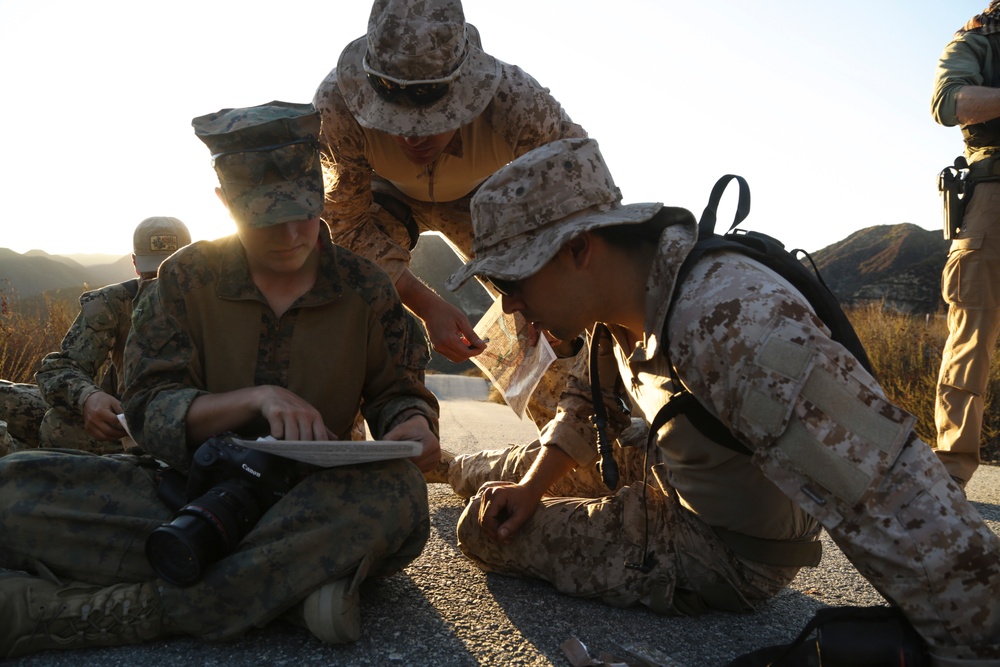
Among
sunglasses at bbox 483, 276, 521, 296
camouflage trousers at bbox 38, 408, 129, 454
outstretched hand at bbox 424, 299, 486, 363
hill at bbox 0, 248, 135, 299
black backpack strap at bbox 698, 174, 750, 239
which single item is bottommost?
hill at bbox 0, 248, 135, 299

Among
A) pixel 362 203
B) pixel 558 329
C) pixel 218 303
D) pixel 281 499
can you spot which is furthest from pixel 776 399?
pixel 362 203

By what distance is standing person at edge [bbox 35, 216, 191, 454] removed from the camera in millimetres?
3820

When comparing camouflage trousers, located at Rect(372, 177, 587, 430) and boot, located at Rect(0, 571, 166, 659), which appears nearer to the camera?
boot, located at Rect(0, 571, 166, 659)

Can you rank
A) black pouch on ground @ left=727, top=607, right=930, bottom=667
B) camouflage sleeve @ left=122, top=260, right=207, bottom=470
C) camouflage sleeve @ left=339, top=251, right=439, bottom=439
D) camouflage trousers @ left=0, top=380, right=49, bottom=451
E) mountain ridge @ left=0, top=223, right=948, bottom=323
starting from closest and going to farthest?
black pouch on ground @ left=727, top=607, right=930, bottom=667
camouflage sleeve @ left=122, top=260, right=207, bottom=470
camouflage sleeve @ left=339, top=251, right=439, bottom=439
camouflage trousers @ left=0, top=380, right=49, bottom=451
mountain ridge @ left=0, top=223, right=948, bottom=323

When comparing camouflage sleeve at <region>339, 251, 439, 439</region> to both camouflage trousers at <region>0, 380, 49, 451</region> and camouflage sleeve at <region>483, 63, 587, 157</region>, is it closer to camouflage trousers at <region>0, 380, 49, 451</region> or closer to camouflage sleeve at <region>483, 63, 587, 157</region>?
camouflage sleeve at <region>483, 63, 587, 157</region>

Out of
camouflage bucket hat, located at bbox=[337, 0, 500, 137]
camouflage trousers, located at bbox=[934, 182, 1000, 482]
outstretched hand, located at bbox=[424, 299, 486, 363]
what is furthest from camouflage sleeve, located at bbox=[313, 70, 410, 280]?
camouflage trousers, located at bbox=[934, 182, 1000, 482]

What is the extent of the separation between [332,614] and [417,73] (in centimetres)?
226

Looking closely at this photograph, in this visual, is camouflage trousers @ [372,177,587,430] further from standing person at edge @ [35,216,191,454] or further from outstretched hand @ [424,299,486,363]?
standing person at edge @ [35,216,191,454]

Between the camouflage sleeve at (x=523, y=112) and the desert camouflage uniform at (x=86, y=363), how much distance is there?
6.93 ft

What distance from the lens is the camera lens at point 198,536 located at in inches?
83.7

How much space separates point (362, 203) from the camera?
4.14 m

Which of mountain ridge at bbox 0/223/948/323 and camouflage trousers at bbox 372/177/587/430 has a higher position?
camouflage trousers at bbox 372/177/587/430

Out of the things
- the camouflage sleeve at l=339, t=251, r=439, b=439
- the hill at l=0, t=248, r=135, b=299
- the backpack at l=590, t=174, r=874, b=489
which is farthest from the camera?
the hill at l=0, t=248, r=135, b=299

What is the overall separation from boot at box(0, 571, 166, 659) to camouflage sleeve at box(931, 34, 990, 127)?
481 cm
